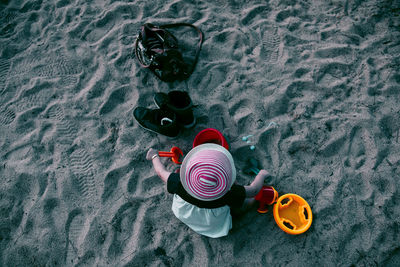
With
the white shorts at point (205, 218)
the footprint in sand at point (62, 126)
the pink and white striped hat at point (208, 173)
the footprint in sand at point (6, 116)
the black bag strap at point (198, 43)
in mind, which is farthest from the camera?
the black bag strap at point (198, 43)

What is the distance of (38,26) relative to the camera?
3070mm

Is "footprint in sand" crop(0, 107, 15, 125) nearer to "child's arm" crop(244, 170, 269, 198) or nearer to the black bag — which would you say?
the black bag

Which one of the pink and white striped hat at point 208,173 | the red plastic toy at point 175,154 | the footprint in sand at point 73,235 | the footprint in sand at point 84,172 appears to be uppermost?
the pink and white striped hat at point 208,173

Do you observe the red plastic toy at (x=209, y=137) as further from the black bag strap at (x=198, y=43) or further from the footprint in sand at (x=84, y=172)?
the footprint in sand at (x=84, y=172)

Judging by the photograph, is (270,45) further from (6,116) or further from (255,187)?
(6,116)

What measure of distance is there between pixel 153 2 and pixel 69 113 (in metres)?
1.89

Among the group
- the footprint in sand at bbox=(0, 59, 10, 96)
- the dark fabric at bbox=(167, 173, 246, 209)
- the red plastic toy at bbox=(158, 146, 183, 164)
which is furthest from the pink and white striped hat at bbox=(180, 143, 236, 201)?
the footprint in sand at bbox=(0, 59, 10, 96)

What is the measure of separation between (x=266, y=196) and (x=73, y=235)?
1.74m

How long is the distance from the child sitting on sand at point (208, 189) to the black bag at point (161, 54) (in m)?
1.05

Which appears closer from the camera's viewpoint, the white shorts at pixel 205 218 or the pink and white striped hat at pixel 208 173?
the pink and white striped hat at pixel 208 173

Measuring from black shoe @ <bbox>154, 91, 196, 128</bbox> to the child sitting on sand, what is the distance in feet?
1.57

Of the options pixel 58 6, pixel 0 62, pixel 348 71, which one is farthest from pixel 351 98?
pixel 0 62

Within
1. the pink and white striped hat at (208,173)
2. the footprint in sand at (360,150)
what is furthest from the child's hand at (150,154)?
the footprint in sand at (360,150)

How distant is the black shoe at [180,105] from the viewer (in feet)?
7.14
